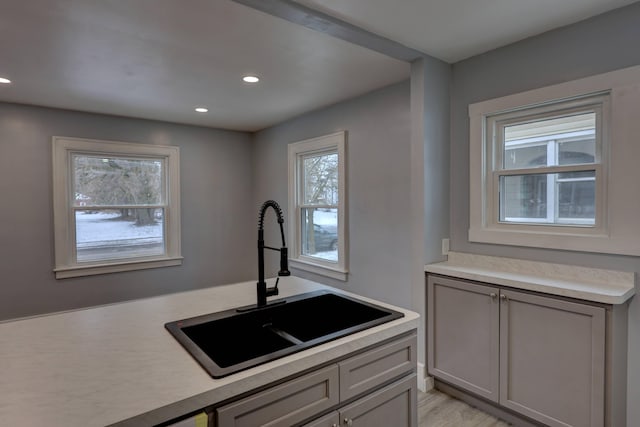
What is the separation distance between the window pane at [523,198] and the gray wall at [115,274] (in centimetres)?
372

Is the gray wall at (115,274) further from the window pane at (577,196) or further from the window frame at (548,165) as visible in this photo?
the window pane at (577,196)

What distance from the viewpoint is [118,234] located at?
4.39 meters

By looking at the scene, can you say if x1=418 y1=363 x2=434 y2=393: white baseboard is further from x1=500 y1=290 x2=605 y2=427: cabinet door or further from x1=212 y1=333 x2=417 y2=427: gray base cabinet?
x1=212 y1=333 x2=417 y2=427: gray base cabinet

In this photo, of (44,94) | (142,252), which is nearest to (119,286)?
(142,252)

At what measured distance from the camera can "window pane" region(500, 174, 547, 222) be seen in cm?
238

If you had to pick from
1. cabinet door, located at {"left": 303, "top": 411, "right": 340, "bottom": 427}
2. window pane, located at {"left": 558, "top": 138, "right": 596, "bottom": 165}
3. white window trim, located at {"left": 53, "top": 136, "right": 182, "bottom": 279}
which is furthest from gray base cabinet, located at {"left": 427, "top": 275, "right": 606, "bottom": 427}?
white window trim, located at {"left": 53, "top": 136, "right": 182, "bottom": 279}

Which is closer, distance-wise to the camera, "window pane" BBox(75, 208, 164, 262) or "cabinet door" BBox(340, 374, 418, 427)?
"cabinet door" BBox(340, 374, 418, 427)

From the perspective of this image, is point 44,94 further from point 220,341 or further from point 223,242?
point 220,341

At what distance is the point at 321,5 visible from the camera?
1.90m

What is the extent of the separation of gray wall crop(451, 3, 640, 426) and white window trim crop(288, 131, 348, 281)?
1267 mm

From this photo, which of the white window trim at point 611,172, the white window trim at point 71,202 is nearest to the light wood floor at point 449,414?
the white window trim at point 611,172

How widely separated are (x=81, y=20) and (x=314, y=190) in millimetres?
2784

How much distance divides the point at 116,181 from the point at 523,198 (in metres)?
4.45

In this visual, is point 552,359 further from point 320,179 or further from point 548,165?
point 320,179
